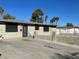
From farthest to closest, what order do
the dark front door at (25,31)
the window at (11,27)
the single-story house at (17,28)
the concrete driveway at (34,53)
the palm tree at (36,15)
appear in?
the palm tree at (36,15) < the dark front door at (25,31) < the window at (11,27) < the single-story house at (17,28) < the concrete driveway at (34,53)

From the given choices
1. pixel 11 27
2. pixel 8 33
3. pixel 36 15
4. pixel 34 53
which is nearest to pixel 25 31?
pixel 11 27

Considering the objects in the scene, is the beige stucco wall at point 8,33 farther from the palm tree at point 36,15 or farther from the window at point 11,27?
the palm tree at point 36,15

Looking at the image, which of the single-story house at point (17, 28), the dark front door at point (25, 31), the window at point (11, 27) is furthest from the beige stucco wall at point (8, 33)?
the dark front door at point (25, 31)

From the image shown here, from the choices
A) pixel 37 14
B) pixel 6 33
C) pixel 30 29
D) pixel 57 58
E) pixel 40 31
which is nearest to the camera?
pixel 57 58

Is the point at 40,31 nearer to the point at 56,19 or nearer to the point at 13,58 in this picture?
the point at 13,58

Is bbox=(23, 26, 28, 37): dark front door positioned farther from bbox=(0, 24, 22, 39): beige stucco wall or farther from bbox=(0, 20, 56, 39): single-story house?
bbox=(0, 24, 22, 39): beige stucco wall

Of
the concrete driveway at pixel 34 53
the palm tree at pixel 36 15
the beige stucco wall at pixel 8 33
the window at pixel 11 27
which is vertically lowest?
the concrete driveway at pixel 34 53

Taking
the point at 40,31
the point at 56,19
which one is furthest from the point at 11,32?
the point at 56,19

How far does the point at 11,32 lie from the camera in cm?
2595

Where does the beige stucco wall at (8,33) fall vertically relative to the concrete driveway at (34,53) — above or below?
above

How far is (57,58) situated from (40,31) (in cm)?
2123

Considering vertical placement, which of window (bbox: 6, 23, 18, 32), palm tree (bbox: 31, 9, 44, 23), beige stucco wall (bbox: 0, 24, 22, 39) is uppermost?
palm tree (bbox: 31, 9, 44, 23)

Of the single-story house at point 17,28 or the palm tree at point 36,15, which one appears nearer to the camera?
the single-story house at point 17,28

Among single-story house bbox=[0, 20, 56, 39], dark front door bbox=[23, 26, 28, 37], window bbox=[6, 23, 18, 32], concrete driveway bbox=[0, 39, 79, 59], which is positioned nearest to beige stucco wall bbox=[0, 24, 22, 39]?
single-story house bbox=[0, 20, 56, 39]
